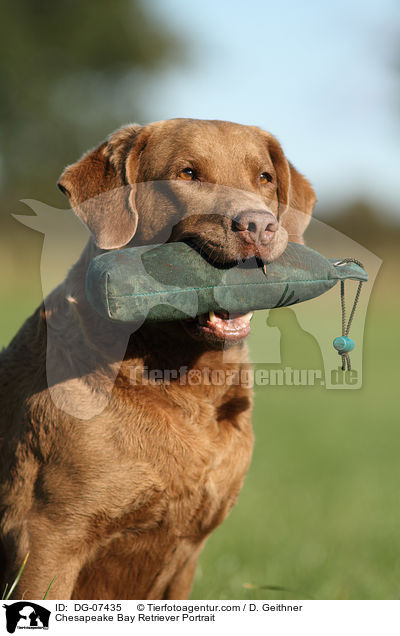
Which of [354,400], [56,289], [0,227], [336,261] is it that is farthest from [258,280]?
[0,227]

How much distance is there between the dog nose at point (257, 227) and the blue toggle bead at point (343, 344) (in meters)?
0.68

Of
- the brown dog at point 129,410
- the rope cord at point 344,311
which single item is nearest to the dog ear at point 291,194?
the brown dog at point 129,410

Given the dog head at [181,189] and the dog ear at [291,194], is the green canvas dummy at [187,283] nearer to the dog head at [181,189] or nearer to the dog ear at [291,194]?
the dog head at [181,189]

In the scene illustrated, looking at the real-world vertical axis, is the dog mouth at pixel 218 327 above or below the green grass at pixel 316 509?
above

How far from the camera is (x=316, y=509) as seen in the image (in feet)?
23.3

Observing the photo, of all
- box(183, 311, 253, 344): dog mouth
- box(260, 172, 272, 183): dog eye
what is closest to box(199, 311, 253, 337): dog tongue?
box(183, 311, 253, 344): dog mouth

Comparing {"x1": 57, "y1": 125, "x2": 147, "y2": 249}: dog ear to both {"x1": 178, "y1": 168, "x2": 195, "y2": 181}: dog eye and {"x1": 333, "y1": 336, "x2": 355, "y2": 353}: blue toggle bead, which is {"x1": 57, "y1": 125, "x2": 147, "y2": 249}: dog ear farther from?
{"x1": 333, "y1": 336, "x2": 355, "y2": 353}: blue toggle bead

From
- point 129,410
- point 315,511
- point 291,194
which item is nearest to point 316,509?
point 315,511
